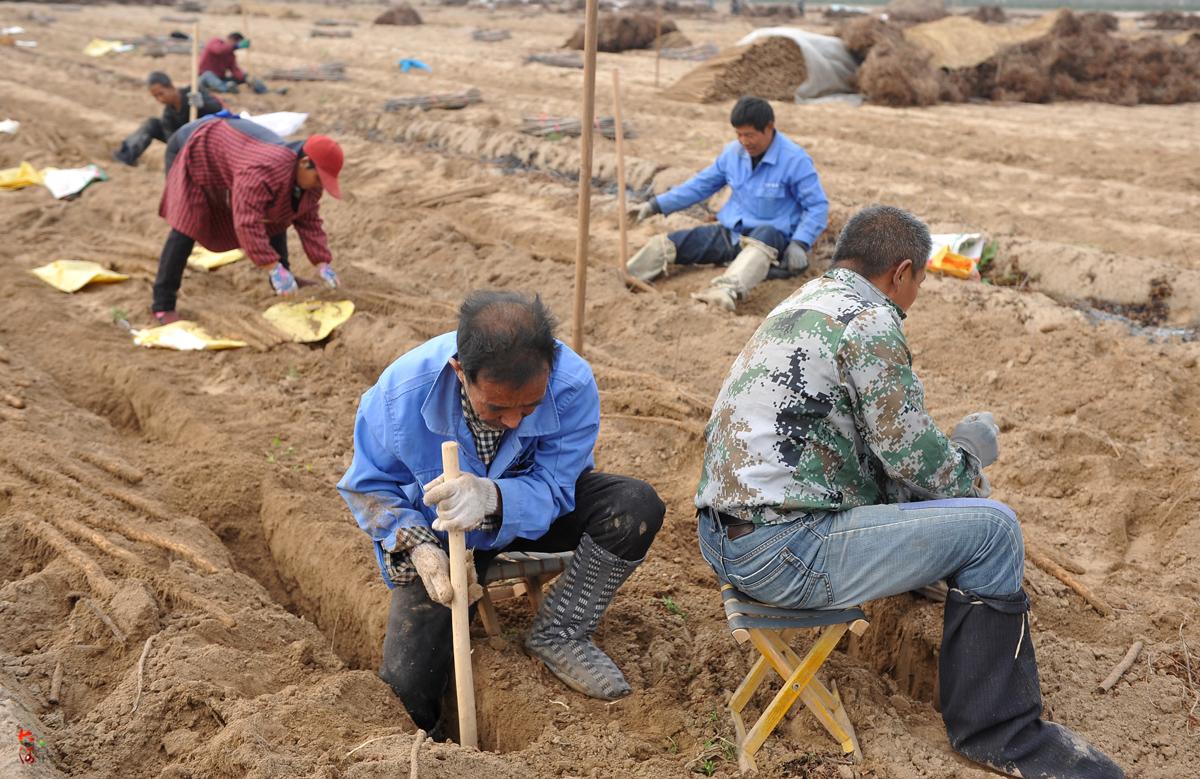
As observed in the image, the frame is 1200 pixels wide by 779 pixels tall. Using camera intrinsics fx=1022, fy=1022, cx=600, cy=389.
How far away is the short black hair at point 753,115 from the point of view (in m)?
6.21

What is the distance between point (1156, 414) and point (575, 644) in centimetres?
337

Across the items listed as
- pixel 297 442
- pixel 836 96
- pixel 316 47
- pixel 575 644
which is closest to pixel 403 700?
pixel 575 644

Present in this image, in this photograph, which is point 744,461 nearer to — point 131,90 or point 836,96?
point 836,96

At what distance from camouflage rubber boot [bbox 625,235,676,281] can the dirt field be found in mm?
221

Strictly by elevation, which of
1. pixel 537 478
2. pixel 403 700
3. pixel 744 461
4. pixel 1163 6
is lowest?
pixel 403 700

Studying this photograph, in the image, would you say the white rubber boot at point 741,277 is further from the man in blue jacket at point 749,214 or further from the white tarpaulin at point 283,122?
the white tarpaulin at point 283,122

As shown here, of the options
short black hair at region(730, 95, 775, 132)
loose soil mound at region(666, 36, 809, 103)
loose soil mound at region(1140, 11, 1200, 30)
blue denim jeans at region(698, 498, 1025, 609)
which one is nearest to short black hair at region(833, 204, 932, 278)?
blue denim jeans at region(698, 498, 1025, 609)

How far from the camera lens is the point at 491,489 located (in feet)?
9.50

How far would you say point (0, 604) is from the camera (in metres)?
3.31

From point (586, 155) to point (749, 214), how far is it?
2.57m

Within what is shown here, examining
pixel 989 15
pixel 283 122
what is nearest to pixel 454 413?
pixel 283 122

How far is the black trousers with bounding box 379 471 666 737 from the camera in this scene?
3.13 m

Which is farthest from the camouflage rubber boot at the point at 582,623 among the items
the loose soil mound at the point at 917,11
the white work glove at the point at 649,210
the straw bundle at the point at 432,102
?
the loose soil mound at the point at 917,11

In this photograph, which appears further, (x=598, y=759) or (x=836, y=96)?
(x=836, y=96)
